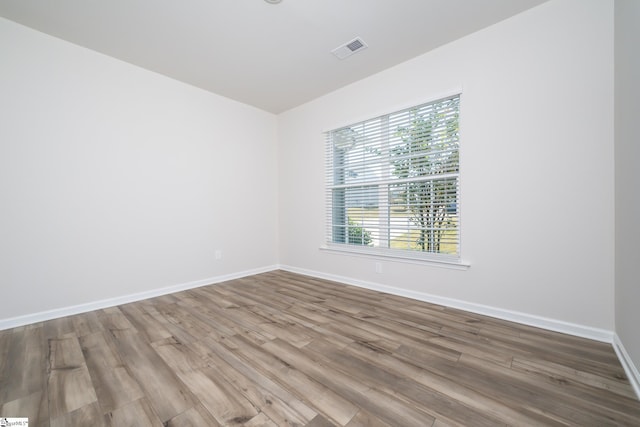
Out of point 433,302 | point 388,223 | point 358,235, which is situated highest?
point 388,223

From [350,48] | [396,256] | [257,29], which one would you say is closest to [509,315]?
[396,256]

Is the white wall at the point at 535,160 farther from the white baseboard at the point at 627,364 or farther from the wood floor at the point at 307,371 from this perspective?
the wood floor at the point at 307,371

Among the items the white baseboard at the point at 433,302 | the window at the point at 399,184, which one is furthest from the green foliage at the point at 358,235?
the white baseboard at the point at 433,302

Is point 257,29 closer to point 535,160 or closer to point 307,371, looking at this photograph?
point 535,160

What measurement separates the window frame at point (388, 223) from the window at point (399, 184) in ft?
0.04

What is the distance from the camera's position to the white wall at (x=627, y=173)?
143 centimetres

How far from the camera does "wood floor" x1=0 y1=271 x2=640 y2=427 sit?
1218 mm

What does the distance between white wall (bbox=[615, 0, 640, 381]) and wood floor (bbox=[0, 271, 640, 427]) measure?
0.31m

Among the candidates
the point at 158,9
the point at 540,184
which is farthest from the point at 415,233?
the point at 158,9

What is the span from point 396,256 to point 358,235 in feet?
2.13

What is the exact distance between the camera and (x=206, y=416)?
1.21 metres

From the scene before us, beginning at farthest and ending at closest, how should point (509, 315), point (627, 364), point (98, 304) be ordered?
point (98, 304), point (509, 315), point (627, 364)

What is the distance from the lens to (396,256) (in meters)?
2.97

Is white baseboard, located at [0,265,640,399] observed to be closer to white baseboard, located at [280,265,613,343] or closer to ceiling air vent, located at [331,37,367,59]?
white baseboard, located at [280,265,613,343]
